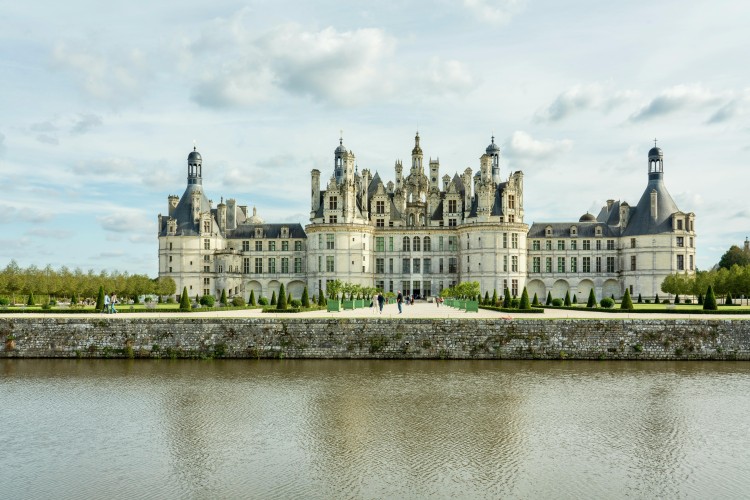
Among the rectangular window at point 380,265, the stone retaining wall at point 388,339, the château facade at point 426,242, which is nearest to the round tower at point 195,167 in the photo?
the château facade at point 426,242

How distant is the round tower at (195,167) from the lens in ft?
247

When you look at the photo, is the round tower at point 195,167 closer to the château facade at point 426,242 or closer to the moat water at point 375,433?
the château facade at point 426,242

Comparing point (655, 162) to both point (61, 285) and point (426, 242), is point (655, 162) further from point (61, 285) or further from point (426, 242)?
point (61, 285)

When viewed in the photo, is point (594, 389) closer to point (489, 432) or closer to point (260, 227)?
point (489, 432)

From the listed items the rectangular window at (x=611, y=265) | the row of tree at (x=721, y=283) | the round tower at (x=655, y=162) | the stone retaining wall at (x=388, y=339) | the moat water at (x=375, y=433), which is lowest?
the moat water at (x=375, y=433)

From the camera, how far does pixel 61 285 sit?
5650 cm

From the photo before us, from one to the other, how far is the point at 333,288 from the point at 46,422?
3839 centimetres

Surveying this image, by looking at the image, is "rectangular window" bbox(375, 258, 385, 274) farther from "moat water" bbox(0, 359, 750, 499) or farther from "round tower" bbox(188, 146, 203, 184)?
"moat water" bbox(0, 359, 750, 499)

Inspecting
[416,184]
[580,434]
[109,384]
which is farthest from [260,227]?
[580,434]

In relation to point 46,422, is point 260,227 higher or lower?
higher

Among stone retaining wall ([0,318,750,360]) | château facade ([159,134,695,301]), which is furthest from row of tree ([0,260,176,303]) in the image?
stone retaining wall ([0,318,750,360])

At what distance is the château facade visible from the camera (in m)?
70.2

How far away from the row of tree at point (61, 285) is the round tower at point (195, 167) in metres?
14.5

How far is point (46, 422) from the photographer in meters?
20.5
